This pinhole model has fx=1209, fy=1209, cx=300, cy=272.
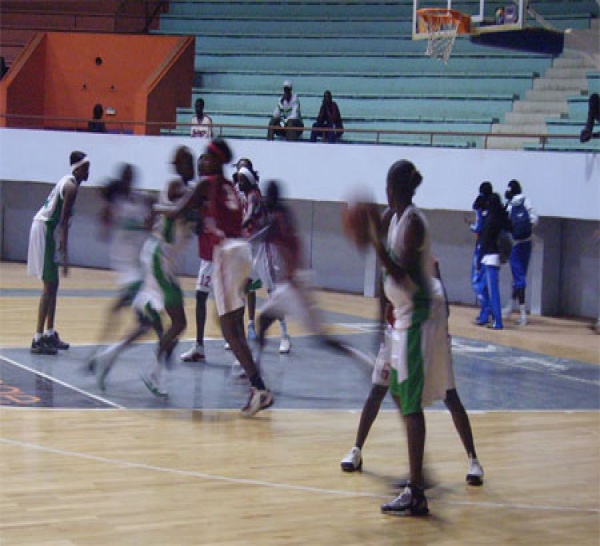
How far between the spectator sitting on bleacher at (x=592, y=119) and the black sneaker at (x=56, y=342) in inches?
262

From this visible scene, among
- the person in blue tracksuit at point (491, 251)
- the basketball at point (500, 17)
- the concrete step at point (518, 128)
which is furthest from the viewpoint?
the concrete step at point (518, 128)

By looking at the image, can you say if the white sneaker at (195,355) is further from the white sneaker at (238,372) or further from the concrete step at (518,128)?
the concrete step at (518,128)

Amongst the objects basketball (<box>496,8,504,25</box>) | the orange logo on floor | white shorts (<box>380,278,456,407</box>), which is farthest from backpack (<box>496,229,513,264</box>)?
white shorts (<box>380,278,456,407</box>)

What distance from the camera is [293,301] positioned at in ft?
33.5

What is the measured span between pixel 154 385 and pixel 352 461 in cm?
245

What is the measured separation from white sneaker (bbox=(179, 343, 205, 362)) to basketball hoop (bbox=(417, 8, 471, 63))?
606 centimetres

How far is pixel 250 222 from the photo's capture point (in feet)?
34.7

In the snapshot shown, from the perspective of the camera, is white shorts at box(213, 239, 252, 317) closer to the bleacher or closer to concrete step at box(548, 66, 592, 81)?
the bleacher

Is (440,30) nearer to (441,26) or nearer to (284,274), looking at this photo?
(441,26)

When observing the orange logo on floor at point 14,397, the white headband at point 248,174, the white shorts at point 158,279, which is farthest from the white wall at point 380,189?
the orange logo on floor at point 14,397

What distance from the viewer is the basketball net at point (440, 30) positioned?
1505 centimetres

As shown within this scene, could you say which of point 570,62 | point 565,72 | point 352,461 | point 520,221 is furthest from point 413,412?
point 570,62

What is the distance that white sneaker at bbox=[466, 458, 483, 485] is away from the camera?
6.83 m

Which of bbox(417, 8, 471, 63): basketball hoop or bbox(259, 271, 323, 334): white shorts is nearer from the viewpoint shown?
bbox(259, 271, 323, 334): white shorts
